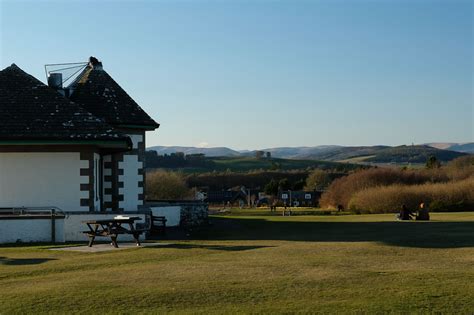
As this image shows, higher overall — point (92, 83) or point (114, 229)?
point (92, 83)

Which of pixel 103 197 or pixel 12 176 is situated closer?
pixel 12 176

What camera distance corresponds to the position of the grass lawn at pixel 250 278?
437 inches

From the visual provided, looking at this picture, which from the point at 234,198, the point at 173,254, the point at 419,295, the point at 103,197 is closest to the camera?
the point at 419,295

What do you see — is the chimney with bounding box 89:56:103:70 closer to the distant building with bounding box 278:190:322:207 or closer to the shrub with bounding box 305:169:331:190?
the distant building with bounding box 278:190:322:207

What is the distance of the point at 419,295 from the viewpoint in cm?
1155

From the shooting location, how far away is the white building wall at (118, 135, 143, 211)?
28250 millimetres

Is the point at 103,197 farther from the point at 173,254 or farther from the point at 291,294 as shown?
the point at 291,294

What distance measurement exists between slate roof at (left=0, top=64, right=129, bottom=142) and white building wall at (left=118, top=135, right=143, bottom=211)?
3848 mm

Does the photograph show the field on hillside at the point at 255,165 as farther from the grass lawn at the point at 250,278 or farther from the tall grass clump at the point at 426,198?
the grass lawn at the point at 250,278

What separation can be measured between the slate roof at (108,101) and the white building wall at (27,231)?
642 cm

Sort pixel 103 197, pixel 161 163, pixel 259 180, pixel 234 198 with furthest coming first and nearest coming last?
pixel 161 163 < pixel 259 180 < pixel 234 198 < pixel 103 197

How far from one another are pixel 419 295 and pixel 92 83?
794 inches

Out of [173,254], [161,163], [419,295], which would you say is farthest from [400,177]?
[161,163]

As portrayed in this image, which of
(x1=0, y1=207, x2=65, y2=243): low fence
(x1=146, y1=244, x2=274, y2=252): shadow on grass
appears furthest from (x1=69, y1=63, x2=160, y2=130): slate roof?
(x1=146, y1=244, x2=274, y2=252): shadow on grass
